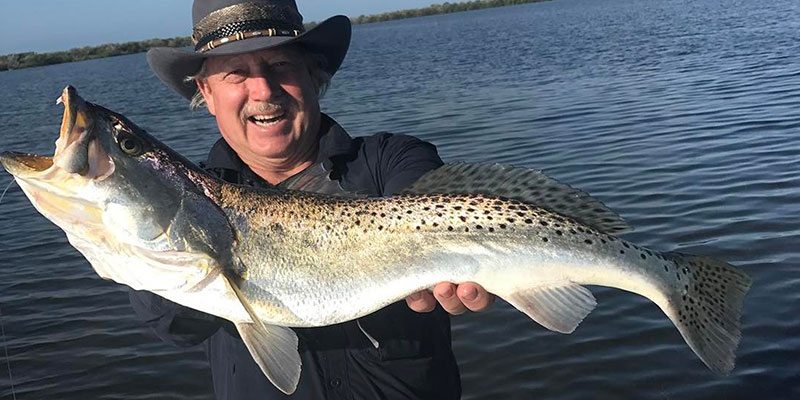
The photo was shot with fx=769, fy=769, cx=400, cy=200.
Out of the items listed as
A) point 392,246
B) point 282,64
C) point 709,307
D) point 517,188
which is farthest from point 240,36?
point 709,307

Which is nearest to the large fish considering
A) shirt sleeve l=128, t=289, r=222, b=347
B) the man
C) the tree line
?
the man

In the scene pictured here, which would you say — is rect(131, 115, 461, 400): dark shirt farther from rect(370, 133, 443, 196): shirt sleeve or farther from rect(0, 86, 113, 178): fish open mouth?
rect(0, 86, 113, 178): fish open mouth

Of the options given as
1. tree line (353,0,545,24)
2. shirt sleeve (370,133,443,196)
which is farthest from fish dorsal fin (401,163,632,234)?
tree line (353,0,545,24)

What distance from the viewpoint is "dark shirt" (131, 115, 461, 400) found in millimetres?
3645

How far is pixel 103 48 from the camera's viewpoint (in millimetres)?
117125

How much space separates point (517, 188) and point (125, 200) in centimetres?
169

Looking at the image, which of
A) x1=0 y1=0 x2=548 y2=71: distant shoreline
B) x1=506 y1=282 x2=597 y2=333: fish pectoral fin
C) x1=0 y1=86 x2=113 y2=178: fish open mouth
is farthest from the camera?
x1=0 y1=0 x2=548 y2=71: distant shoreline

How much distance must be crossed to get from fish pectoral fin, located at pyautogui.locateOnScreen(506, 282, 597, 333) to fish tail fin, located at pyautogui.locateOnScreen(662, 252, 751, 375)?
450 millimetres

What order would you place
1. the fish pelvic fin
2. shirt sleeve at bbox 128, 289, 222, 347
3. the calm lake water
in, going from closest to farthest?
the fish pelvic fin → shirt sleeve at bbox 128, 289, 222, 347 → the calm lake water

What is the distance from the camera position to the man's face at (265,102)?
400cm

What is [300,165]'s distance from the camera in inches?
167

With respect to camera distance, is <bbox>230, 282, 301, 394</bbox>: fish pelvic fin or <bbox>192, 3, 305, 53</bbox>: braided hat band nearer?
<bbox>230, 282, 301, 394</bbox>: fish pelvic fin

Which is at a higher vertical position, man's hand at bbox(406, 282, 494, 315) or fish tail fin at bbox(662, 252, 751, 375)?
man's hand at bbox(406, 282, 494, 315)

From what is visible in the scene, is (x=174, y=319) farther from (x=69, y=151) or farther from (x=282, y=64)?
(x=282, y=64)
